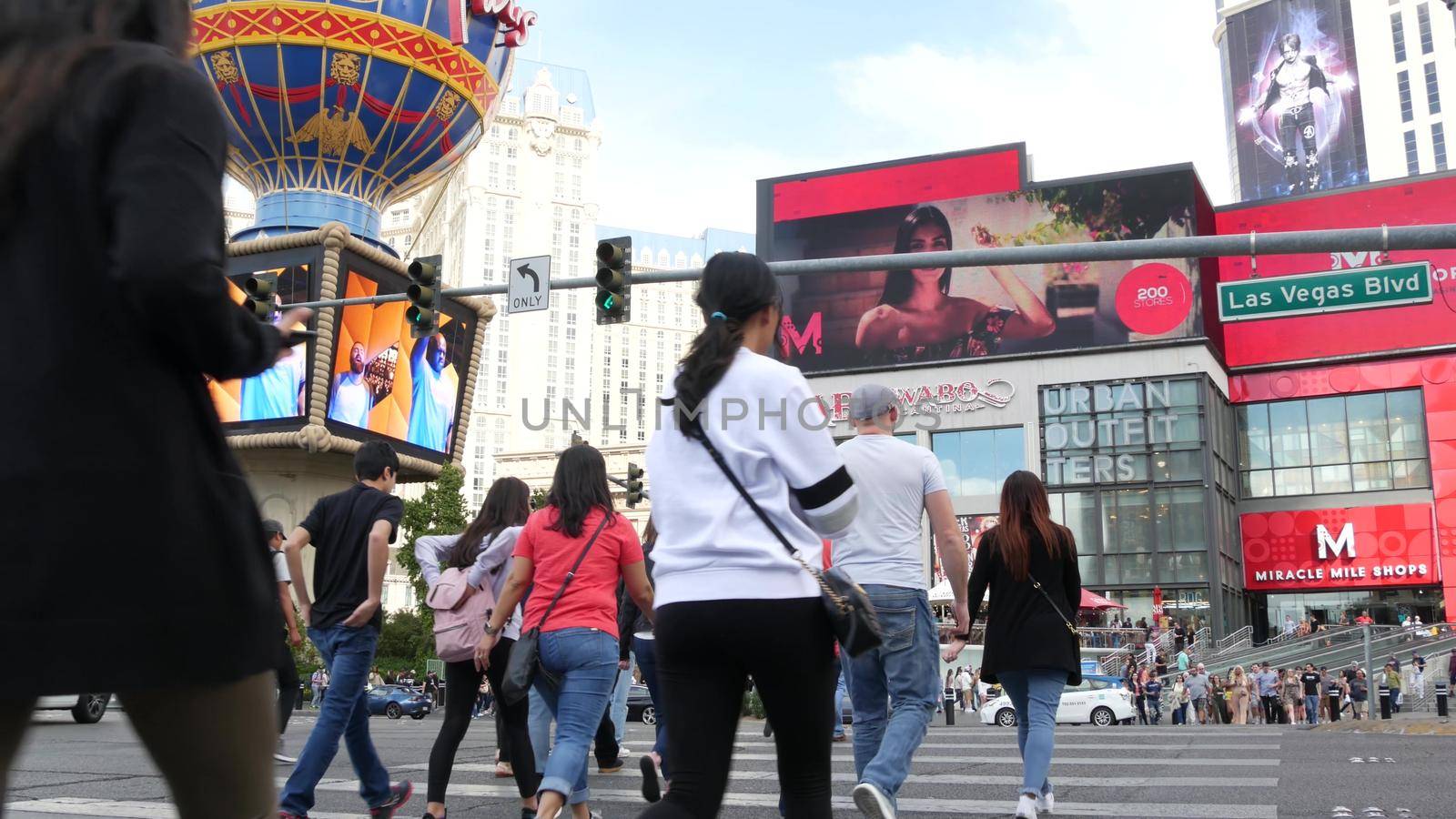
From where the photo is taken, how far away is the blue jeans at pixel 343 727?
17.0 feet

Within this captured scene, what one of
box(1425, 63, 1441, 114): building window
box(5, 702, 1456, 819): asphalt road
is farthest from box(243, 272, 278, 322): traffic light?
box(1425, 63, 1441, 114): building window

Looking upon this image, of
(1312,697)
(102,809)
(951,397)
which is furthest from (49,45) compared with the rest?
(951,397)

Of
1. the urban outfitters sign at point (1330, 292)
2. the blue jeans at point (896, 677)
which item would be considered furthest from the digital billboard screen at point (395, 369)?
the blue jeans at point (896, 677)

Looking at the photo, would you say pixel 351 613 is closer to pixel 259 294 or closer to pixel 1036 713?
pixel 1036 713

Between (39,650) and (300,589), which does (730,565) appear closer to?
(39,650)

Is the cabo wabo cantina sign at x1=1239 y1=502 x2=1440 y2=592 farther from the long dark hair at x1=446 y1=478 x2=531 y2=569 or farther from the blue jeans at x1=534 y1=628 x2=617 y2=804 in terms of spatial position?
the blue jeans at x1=534 y1=628 x2=617 y2=804

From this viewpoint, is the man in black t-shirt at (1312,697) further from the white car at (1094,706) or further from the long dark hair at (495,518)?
the long dark hair at (495,518)

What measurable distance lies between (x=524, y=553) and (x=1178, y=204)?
5068 cm

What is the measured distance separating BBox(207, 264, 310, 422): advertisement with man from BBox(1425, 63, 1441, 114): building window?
109 metres

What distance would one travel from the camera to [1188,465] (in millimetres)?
49688

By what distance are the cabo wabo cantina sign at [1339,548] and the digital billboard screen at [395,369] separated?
125 ft

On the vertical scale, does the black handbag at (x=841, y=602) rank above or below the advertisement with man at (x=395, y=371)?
below

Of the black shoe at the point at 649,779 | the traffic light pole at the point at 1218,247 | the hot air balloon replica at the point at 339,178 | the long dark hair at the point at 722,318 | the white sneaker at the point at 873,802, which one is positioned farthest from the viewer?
the hot air balloon replica at the point at 339,178

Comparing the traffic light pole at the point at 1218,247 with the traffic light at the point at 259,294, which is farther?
the traffic light at the point at 259,294
